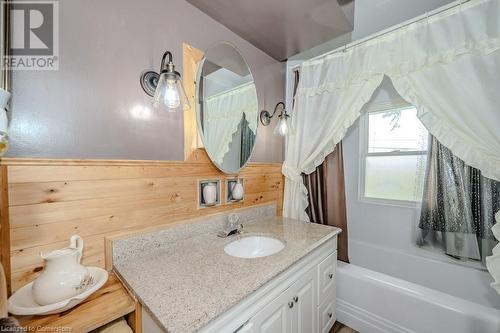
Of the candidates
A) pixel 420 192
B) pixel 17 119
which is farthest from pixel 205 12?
pixel 420 192

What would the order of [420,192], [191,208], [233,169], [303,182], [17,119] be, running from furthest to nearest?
[303,182] → [420,192] → [233,169] → [191,208] → [17,119]

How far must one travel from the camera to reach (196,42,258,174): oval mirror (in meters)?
1.23

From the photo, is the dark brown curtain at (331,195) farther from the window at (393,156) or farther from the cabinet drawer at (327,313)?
the window at (393,156)

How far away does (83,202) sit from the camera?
2.62 feet

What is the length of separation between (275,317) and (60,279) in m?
0.81

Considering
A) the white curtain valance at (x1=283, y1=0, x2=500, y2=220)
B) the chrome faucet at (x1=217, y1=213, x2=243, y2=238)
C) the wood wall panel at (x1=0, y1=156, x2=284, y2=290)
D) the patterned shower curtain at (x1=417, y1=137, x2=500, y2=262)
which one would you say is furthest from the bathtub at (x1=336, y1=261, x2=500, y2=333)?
the wood wall panel at (x1=0, y1=156, x2=284, y2=290)

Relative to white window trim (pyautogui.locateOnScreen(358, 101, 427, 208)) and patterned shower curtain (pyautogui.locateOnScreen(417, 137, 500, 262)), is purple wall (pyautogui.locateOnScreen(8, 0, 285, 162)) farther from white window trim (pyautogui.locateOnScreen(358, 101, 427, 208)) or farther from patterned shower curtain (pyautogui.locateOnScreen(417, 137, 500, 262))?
patterned shower curtain (pyautogui.locateOnScreen(417, 137, 500, 262))

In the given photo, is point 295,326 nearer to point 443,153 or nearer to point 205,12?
point 443,153

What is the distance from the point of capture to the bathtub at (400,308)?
3.60 ft

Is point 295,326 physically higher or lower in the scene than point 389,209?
lower

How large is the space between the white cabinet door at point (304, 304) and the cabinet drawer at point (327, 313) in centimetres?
8

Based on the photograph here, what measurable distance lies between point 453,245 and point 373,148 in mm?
997

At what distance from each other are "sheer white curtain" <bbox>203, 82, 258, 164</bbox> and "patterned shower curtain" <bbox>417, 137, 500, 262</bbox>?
4.99 feet

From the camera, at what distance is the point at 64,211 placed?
2.48ft
